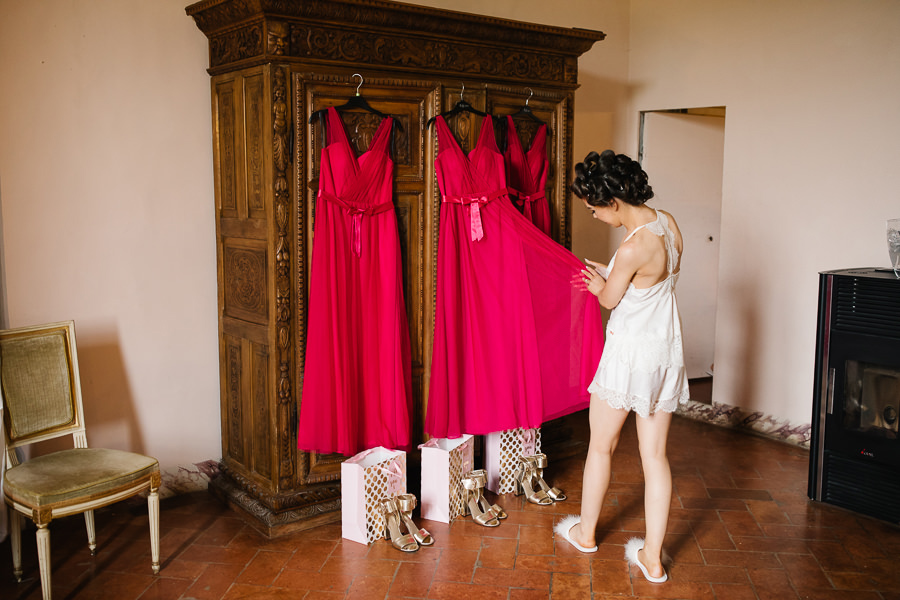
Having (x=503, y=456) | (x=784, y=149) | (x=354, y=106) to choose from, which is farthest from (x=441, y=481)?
(x=784, y=149)

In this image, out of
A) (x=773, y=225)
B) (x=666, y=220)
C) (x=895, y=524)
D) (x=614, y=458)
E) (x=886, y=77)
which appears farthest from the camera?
(x=773, y=225)

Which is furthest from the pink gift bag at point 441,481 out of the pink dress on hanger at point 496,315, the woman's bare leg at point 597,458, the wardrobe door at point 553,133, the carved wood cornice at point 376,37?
the carved wood cornice at point 376,37

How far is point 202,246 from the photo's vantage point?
13.4ft

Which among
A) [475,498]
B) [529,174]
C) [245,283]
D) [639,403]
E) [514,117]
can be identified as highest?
[514,117]

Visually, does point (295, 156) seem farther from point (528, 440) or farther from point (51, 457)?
point (528, 440)

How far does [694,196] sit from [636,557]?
352 cm

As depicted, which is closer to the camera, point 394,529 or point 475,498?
point 394,529

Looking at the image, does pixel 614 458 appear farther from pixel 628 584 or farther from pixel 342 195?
pixel 342 195

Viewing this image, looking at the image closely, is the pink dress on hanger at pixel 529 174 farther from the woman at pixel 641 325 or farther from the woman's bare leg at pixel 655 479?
the woman's bare leg at pixel 655 479

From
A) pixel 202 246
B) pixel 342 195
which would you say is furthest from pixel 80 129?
pixel 342 195

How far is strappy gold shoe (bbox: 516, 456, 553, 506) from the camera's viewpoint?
4078 mm

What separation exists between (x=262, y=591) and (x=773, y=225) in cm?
387

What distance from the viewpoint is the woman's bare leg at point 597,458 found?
10.9 ft

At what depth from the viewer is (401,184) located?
3914 mm
